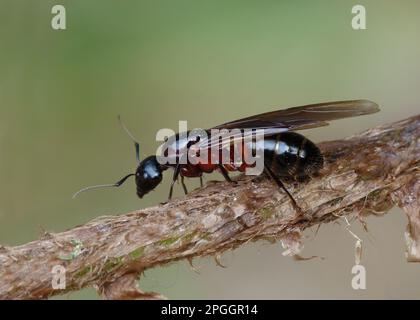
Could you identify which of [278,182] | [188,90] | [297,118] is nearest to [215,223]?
[278,182]

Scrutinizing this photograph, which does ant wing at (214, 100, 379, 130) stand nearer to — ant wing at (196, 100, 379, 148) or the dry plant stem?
ant wing at (196, 100, 379, 148)

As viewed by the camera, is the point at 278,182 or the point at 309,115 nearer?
the point at 278,182

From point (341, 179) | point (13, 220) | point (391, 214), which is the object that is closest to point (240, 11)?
point (391, 214)

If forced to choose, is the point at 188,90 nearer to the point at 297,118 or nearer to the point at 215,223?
the point at 297,118

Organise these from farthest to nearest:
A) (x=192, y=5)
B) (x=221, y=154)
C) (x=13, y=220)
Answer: (x=192, y=5)
(x=13, y=220)
(x=221, y=154)

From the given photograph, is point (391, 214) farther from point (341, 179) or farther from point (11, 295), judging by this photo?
point (11, 295)

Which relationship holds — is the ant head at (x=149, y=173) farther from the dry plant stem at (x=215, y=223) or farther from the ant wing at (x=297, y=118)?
the dry plant stem at (x=215, y=223)
